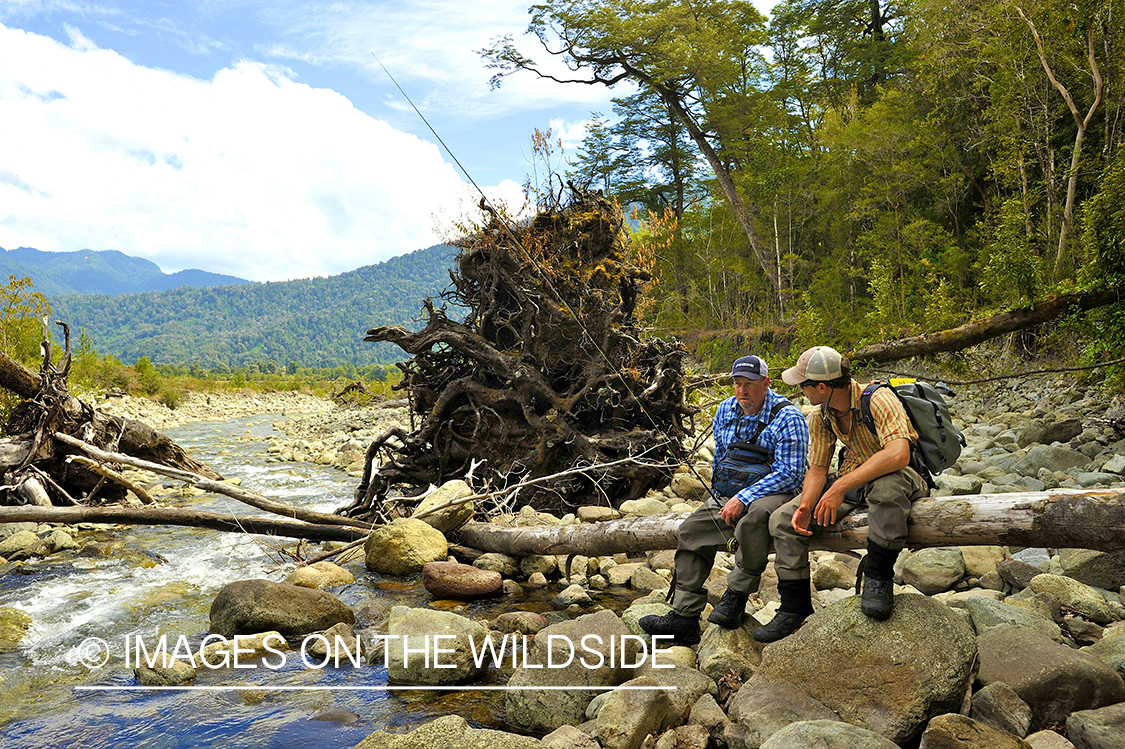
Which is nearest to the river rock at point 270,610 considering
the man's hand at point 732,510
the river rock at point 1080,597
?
the man's hand at point 732,510

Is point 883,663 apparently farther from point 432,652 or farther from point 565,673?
point 432,652

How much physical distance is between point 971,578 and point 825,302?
22821 mm

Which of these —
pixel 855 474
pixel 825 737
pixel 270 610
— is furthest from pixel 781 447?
pixel 270 610

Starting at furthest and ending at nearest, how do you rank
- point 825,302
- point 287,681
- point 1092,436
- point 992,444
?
1. point 825,302
2. point 992,444
3. point 1092,436
4. point 287,681

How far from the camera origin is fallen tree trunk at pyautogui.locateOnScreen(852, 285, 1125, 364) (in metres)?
8.27

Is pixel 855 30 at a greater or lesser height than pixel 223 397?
greater

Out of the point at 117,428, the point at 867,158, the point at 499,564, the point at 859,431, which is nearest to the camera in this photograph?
the point at 859,431

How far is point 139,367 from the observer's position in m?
38.0

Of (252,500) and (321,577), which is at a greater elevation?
(252,500)

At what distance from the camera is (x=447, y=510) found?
296 inches

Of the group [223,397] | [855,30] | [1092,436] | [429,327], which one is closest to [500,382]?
[429,327]

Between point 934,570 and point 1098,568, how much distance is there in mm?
1098

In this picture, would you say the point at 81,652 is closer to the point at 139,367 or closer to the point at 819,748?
the point at 819,748

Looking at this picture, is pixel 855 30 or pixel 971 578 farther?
pixel 855 30
